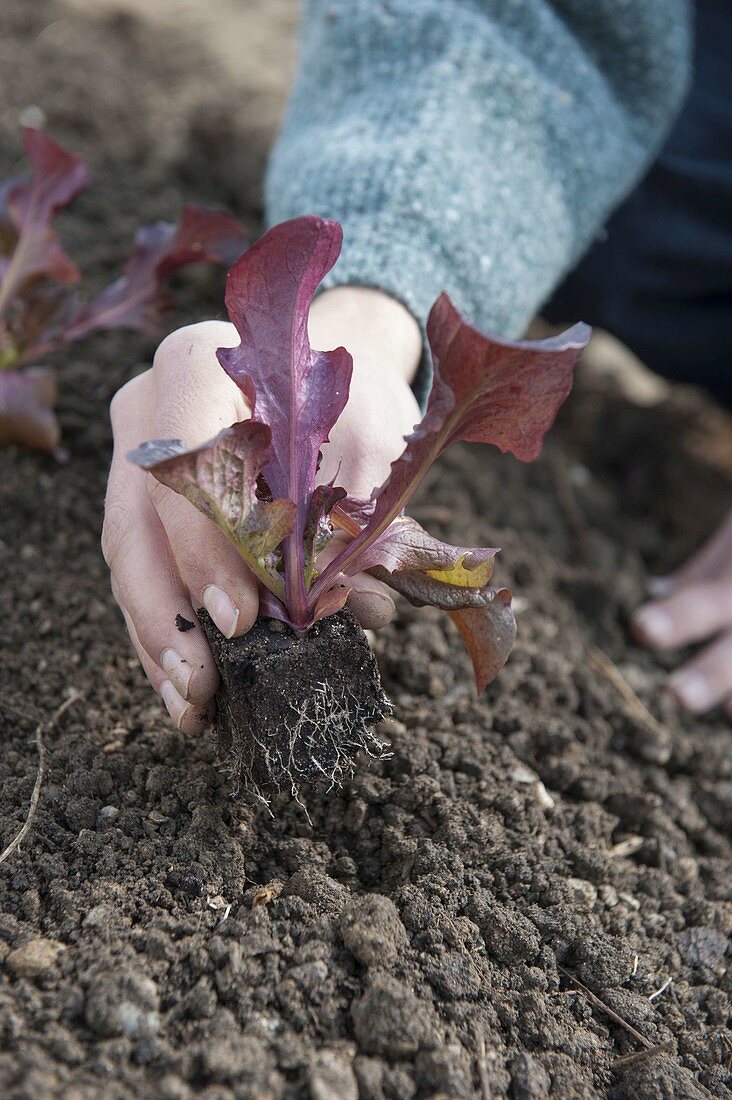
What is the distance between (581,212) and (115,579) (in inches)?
46.7

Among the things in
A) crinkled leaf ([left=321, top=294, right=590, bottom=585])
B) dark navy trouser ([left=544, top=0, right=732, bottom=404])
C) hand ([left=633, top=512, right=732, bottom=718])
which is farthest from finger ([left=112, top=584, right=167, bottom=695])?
dark navy trouser ([left=544, top=0, right=732, bottom=404])

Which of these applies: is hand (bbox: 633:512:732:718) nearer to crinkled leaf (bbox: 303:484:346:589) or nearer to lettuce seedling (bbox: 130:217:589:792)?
lettuce seedling (bbox: 130:217:589:792)

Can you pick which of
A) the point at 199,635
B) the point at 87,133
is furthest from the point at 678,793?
the point at 87,133

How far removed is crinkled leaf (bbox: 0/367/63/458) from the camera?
1599 millimetres

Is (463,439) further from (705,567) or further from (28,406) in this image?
(705,567)

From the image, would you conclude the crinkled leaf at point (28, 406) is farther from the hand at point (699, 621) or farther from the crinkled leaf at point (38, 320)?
the hand at point (699, 621)

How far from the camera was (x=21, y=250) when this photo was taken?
1677 mm

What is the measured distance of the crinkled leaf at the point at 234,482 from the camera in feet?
2.98

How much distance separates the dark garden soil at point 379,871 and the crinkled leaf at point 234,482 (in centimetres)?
38

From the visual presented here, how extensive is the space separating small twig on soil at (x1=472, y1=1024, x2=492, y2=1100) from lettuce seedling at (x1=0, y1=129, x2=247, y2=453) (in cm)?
114

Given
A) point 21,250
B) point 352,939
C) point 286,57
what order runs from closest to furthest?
point 352,939
point 21,250
point 286,57

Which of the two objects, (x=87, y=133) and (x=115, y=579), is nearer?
(x=115, y=579)

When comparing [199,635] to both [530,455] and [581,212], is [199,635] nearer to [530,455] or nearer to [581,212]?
[530,455]

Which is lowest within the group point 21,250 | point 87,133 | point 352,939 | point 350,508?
point 87,133
